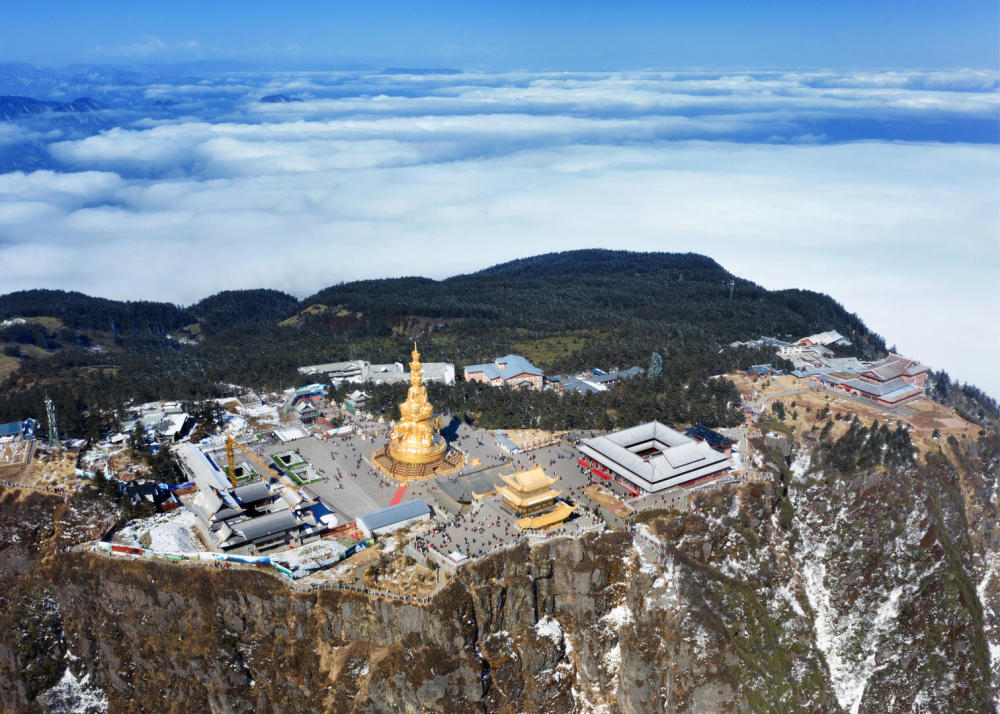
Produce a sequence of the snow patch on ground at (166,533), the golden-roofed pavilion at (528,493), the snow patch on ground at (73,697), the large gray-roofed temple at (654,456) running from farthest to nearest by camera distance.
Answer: the large gray-roofed temple at (654,456) < the golden-roofed pavilion at (528,493) < the snow patch on ground at (166,533) < the snow patch on ground at (73,697)

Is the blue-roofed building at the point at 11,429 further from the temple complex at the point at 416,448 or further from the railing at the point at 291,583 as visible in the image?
the temple complex at the point at 416,448

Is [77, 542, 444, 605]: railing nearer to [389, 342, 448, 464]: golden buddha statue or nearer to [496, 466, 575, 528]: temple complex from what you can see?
[496, 466, 575, 528]: temple complex

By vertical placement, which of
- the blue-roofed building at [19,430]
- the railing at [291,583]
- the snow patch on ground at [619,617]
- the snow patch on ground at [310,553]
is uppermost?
the blue-roofed building at [19,430]

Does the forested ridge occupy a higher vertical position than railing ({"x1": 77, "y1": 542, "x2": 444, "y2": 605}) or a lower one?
lower

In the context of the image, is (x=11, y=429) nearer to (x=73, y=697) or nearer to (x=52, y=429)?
(x=52, y=429)

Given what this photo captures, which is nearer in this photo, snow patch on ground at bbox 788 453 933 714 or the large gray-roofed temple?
snow patch on ground at bbox 788 453 933 714

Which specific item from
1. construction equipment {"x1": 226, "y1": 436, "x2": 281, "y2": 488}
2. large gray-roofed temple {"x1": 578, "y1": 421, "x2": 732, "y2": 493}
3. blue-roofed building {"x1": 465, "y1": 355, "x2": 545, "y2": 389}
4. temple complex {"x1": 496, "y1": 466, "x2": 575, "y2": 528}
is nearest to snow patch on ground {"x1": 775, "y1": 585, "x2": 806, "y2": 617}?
large gray-roofed temple {"x1": 578, "y1": 421, "x2": 732, "y2": 493}

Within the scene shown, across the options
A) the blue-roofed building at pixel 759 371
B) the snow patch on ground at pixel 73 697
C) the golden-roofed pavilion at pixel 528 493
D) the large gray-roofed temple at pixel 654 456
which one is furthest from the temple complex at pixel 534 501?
the blue-roofed building at pixel 759 371

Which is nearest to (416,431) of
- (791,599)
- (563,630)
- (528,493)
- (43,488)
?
(528,493)
